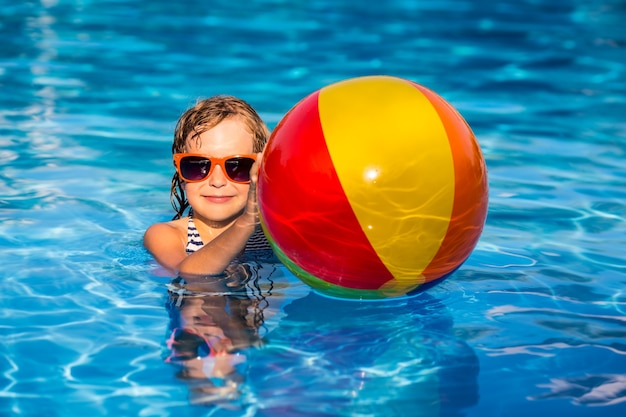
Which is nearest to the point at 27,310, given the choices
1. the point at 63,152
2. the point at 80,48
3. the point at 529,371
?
the point at 529,371

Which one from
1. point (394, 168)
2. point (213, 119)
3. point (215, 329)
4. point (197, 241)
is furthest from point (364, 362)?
point (213, 119)

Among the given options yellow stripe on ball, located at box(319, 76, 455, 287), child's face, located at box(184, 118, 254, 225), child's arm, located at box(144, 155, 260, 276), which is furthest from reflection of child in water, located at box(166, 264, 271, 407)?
yellow stripe on ball, located at box(319, 76, 455, 287)

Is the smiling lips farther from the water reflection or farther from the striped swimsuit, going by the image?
the water reflection

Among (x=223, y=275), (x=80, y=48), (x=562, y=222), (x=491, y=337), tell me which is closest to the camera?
(x=491, y=337)

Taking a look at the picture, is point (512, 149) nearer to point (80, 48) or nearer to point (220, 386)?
point (220, 386)

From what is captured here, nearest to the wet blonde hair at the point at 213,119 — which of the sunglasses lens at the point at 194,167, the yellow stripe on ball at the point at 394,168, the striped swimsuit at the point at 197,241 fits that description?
the sunglasses lens at the point at 194,167

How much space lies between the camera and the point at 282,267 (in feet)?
16.1

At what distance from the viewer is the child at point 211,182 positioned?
4.38m

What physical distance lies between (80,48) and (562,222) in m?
6.42

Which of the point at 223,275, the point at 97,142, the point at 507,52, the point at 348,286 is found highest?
the point at 507,52

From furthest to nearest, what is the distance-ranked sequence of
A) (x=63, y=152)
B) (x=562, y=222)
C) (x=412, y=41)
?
(x=412, y=41), (x=63, y=152), (x=562, y=222)

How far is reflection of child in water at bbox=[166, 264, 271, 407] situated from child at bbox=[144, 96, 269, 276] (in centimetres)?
12

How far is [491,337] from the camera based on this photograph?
13.8 feet

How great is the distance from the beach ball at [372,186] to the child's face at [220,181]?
796 millimetres
